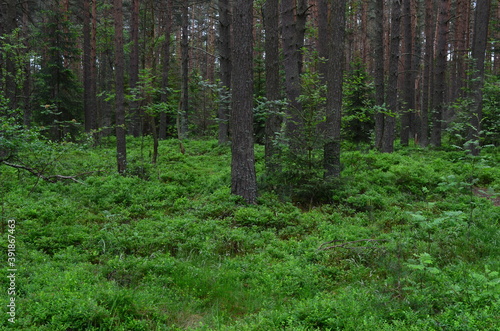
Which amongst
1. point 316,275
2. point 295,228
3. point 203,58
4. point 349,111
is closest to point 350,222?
point 295,228

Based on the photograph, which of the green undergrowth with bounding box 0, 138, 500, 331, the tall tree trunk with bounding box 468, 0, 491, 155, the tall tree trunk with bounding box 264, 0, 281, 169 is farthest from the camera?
the tall tree trunk with bounding box 468, 0, 491, 155

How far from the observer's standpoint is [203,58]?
123 ft

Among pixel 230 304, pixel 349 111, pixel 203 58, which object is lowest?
pixel 230 304

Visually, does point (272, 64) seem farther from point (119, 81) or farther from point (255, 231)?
point (255, 231)

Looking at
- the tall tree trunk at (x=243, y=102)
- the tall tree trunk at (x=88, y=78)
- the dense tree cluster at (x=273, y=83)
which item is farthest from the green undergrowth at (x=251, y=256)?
the tall tree trunk at (x=88, y=78)

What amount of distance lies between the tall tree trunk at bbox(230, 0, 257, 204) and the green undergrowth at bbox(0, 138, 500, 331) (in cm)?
55

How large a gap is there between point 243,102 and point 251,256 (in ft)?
13.5

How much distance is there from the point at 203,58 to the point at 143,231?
33.7 meters

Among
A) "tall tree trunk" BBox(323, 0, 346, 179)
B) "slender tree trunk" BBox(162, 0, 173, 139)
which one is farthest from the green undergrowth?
"slender tree trunk" BBox(162, 0, 173, 139)

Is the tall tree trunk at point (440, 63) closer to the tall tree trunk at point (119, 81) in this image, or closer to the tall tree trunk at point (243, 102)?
the tall tree trunk at point (243, 102)

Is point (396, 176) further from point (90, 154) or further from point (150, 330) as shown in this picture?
point (90, 154)

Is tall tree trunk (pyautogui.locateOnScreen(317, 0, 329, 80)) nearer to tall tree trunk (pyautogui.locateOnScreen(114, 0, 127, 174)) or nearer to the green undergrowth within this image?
the green undergrowth

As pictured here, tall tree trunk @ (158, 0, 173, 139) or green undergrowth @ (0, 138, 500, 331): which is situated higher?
tall tree trunk @ (158, 0, 173, 139)

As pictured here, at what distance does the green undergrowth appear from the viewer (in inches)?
150
